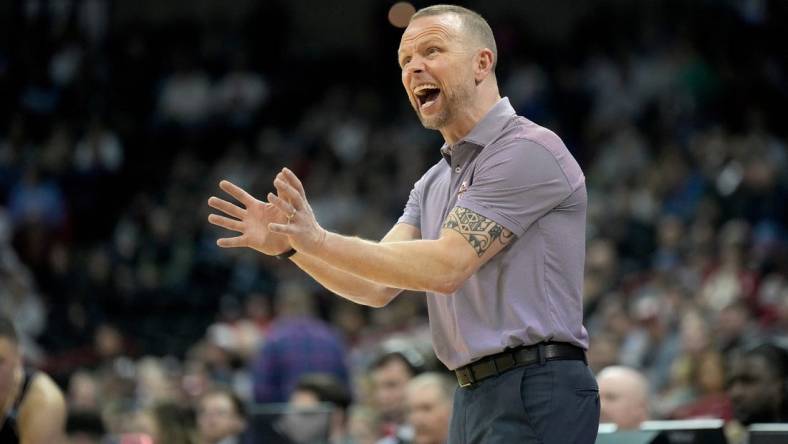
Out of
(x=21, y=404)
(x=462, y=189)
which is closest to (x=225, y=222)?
(x=462, y=189)

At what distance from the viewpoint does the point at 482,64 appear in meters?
3.95

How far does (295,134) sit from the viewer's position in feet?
56.1

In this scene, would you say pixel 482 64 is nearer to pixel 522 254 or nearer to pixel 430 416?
pixel 522 254

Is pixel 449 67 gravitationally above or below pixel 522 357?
above

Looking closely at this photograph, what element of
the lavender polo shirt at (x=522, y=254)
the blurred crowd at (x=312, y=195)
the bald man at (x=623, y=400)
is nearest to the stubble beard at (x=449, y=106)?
the lavender polo shirt at (x=522, y=254)

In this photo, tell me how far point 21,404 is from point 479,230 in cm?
301

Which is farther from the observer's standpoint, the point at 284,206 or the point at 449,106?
the point at 449,106

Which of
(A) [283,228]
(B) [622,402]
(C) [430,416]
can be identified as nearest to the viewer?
(A) [283,228]

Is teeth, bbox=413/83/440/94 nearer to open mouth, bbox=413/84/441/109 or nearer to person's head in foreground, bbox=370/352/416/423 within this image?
open mouth, bbox=413/84/441/109

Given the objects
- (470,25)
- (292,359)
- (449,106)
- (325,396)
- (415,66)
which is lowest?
(325,396)

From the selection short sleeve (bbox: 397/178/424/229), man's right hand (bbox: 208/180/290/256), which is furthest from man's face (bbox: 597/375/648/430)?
man's right hand (bbox: 208/180/290/256)

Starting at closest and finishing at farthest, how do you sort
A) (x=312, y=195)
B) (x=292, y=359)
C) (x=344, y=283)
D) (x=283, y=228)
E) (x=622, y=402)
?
1. (x=283, y=228)
2. (x=344, y=283)
3. (x=622, y=402)
4. (x=292, y=359)
5. (x=312, y=195)

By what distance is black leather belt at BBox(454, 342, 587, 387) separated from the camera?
12.0ft

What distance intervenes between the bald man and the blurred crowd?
5.36 feet
